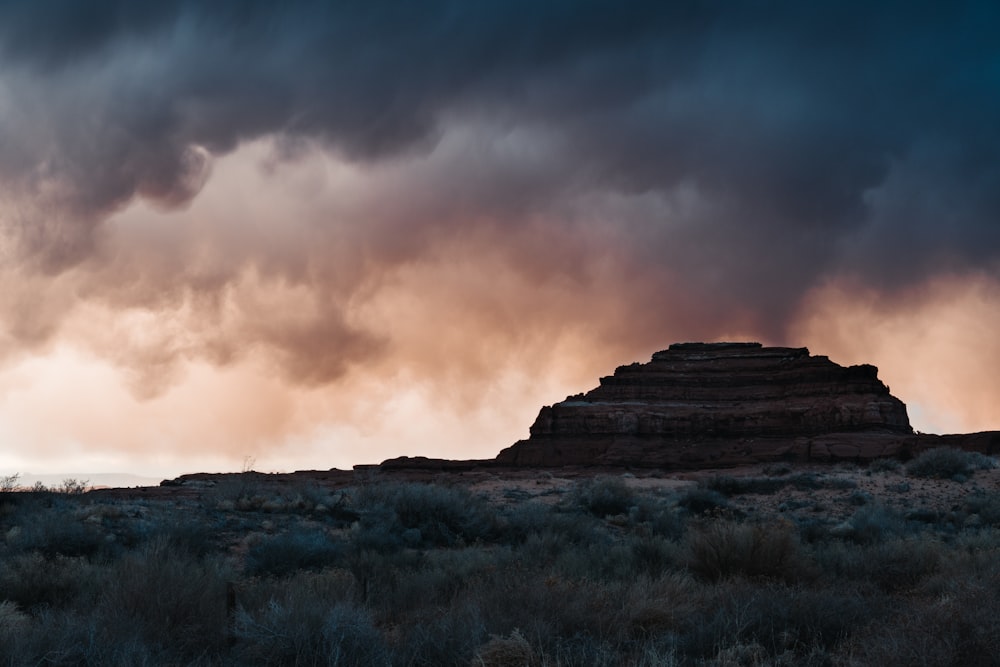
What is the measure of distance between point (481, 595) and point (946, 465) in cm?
3514

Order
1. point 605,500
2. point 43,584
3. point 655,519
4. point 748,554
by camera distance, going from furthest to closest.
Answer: point 605,500, point 655,519, point 748,554, point 43,584

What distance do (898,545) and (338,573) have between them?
29.7 feet

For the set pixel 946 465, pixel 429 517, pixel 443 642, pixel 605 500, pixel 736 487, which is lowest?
pixel 443 642

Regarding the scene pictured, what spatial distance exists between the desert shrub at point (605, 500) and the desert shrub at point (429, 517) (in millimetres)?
5166

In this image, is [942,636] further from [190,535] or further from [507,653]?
[190,535]

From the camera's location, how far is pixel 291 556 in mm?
14000

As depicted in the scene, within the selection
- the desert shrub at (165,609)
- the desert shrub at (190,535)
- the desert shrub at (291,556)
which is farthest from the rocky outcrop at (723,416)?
the desert shrub at (165,609)

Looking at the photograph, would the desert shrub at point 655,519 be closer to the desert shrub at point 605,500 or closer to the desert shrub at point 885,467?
the desert shrub at point 605,500

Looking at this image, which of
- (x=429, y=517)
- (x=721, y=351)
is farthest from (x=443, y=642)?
(x=721, y=351)

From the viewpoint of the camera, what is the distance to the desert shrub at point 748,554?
11727 mm

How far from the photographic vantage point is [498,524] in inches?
789

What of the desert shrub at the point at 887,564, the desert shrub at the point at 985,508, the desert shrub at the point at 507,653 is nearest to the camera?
the desert shrub at the point at 507,653

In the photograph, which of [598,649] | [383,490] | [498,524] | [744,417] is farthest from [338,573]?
[744,417]

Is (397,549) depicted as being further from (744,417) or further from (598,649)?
(744,417)
